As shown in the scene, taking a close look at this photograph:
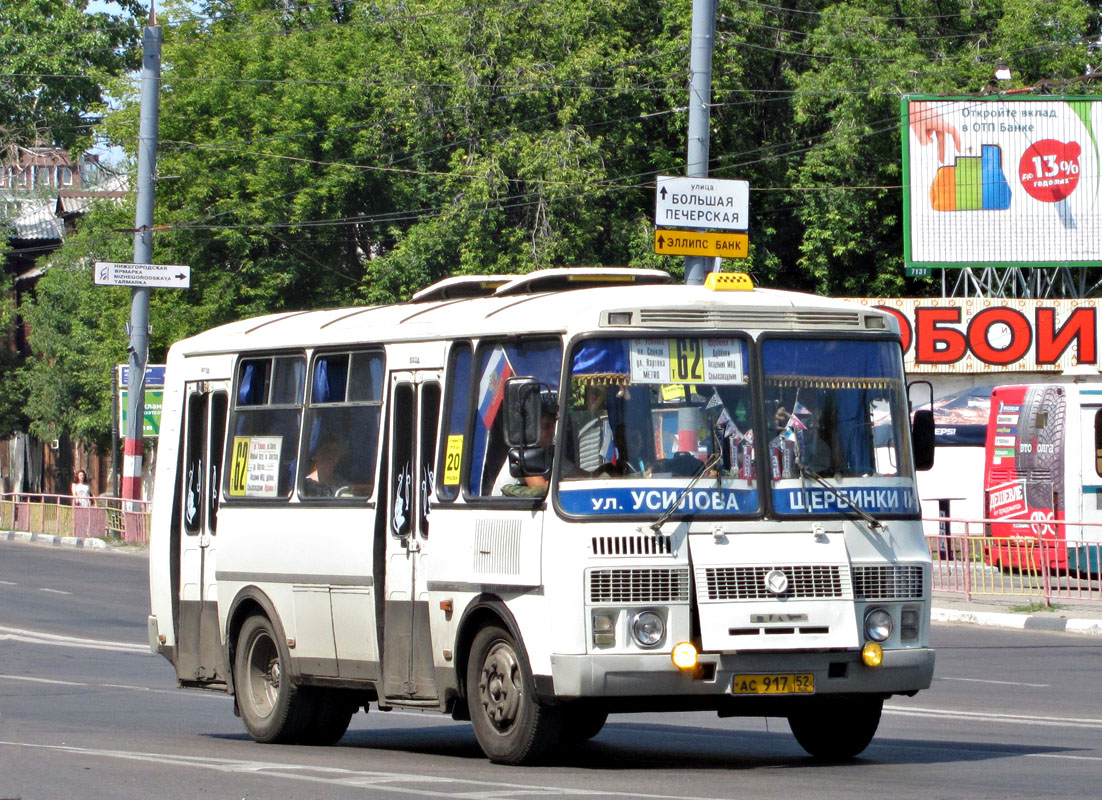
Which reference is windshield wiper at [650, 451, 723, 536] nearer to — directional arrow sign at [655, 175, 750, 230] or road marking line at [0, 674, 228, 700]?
directional arrow sign at [655, 175, 750, 230]

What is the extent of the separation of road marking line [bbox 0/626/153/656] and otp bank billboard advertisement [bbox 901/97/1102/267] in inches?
970

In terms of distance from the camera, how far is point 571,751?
36.3ft

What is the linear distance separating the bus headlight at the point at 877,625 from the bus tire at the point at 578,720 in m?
1.45

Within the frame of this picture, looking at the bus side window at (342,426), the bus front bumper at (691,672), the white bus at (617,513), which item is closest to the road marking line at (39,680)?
the white bus at (617,513)

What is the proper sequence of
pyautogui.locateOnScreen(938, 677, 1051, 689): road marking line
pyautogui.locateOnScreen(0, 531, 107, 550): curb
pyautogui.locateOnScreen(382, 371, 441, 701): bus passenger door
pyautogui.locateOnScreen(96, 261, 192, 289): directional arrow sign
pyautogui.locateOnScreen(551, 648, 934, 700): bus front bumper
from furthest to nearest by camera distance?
1. pyautogui.locateOnScreen(0, 531, 107, 550): curb
2. pyautogui.locateOnScreen(96, 261, 192, 289): directional arrow sign
3. pyautogui.locateOnScreen(938, 677, 1051, 689): road marking line
4. pyautogui.locateOnScreen(382, 371, 441, 701): bus passenger door
5. pyautogui.locateOnScreen(551, 648, 934, 700): bus front bumper

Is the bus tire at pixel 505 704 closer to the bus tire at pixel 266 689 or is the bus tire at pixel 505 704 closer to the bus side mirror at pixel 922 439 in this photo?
the bus tire at pixel 266 689

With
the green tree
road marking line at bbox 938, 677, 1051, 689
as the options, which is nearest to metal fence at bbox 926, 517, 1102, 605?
road marking line at bbox 938, 677, 1051, 689

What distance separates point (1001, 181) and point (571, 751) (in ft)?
106

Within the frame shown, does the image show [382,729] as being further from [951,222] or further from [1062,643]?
[951,222]

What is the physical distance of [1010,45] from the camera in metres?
45.4

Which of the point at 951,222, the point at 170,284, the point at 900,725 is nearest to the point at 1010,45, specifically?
the point at 951,222

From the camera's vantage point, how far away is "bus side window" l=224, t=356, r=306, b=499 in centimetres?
1191

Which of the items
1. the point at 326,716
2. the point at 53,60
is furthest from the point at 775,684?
the point at 53,60

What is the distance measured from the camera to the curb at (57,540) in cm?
4056
